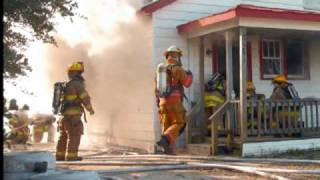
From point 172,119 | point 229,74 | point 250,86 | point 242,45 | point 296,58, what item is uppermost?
point 296,58

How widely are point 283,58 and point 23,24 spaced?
8.80m

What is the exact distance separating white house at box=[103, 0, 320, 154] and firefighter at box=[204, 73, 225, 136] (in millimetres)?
182

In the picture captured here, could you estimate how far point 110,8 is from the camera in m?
12.8

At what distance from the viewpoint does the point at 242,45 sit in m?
9.87

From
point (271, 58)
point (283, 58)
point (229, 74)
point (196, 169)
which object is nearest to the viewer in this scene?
point (196, 169)

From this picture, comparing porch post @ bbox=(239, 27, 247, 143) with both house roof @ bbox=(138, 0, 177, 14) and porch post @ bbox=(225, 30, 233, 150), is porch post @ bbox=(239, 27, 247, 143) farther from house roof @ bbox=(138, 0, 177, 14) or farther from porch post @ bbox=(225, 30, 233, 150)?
house roof @ bbox=(138, 0, 177, 14)

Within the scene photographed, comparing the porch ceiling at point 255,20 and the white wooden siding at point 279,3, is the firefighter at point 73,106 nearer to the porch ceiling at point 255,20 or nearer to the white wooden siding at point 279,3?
the porch ceiling at point 255,20

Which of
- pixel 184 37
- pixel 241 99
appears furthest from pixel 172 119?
pixel 184 37

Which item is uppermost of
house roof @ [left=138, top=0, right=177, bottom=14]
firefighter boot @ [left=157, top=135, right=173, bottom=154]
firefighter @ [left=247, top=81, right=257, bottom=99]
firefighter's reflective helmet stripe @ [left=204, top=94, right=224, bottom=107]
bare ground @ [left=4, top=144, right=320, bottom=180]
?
house roof @ [left=138, top=0, right=177, bottom=14]

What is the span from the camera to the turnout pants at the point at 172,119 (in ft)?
32.7

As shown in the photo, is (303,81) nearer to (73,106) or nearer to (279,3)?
(279,3)

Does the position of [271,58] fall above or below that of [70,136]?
above

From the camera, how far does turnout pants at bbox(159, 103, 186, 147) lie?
9958 mm

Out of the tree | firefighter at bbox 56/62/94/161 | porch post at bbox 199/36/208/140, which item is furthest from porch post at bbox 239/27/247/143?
the tree
